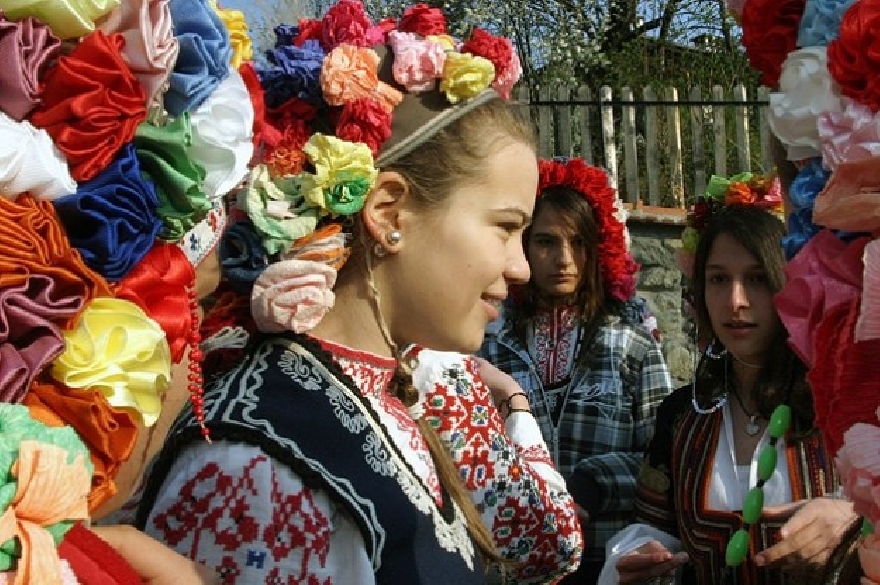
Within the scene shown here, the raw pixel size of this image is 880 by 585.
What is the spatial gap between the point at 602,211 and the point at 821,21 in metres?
2.76

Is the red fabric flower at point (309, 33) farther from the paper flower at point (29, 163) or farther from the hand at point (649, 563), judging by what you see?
the hand at point (649, 563)

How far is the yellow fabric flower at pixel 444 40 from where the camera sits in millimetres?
2061

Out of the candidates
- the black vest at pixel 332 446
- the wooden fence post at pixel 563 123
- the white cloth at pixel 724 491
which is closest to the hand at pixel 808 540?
the white cloth at pixel 724 491

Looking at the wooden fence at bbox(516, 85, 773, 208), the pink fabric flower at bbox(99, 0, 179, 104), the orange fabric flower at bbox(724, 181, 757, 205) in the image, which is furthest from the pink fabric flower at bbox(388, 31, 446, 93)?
the wooden fence at bbox(516, 85, 773, 208)

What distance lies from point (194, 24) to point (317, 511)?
30.4 inches

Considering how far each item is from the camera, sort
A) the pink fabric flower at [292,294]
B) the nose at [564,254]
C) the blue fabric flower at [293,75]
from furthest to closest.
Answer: the nose at [564,254] < the blue fabric flower at [293,75] < the pink fabric flower at [292,294]

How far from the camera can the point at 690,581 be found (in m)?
2.99

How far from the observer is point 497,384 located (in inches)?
118

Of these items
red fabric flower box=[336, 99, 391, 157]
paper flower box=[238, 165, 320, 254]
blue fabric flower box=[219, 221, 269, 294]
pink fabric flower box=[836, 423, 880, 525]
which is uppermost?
red fabric flower box=[336, 99, 391, 157]

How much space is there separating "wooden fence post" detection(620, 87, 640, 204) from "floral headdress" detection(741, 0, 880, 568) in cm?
741

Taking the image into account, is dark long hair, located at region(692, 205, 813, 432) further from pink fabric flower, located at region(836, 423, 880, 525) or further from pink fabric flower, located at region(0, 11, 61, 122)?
pink fabric flower, located at region(0, 11, 61, 122)

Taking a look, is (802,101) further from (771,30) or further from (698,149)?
(698,149)

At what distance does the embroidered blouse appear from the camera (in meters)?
1.71

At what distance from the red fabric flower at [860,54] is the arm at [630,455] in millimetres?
2163
